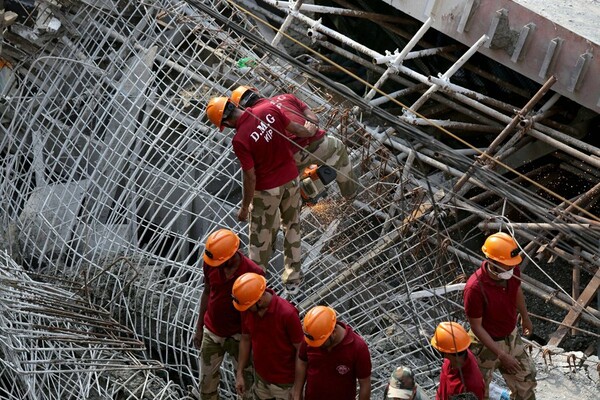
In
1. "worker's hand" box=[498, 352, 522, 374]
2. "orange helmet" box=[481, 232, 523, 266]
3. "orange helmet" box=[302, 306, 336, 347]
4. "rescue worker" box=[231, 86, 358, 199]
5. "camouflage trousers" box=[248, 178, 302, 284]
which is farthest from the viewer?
"camouflage trousers" box=[248, 178, 302, 284]

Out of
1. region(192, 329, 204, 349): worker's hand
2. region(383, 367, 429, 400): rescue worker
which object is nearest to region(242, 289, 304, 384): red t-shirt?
region(192, 329, 204, 349): worker's hand

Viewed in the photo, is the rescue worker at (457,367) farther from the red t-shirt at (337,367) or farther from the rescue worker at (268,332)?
the rescue worker at (268,332)

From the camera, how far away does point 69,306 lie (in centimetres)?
1176

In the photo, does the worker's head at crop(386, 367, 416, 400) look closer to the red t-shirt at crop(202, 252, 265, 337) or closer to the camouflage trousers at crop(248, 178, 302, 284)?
the red t-shirt at crop(202, 252, 265, 337)

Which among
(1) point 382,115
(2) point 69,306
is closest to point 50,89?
(2) point 69,306

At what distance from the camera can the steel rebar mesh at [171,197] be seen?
38.8 ft

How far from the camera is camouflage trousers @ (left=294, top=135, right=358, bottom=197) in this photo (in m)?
11.6

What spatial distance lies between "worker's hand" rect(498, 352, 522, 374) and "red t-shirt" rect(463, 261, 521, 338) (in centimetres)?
18

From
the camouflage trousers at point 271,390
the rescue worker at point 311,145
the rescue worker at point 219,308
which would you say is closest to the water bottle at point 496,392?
the camouflage trousers at point 271,390

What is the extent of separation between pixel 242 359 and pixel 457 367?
1784 mm

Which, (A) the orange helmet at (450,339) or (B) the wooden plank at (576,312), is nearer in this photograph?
(A) the orange helmet at (450,339)

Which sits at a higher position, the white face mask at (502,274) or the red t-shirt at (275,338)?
the white face mask at (502,274)

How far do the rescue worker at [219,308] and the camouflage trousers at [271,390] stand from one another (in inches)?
10.4

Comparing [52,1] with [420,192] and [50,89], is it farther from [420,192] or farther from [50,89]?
[420,192]
